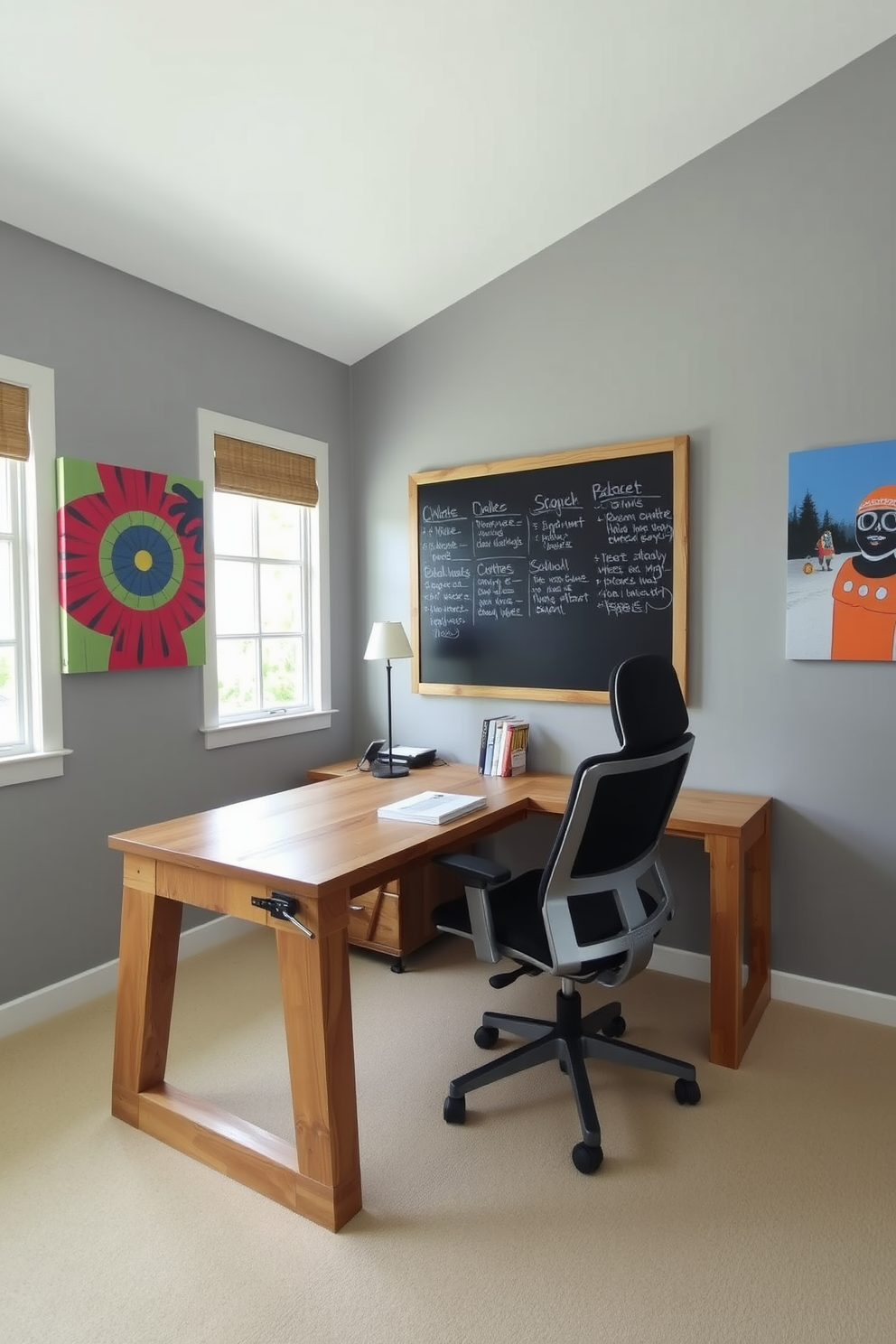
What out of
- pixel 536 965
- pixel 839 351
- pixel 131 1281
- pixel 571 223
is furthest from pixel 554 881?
pixel 571 223

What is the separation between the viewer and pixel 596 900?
91.4 inches

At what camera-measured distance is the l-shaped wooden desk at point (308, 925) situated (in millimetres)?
1871

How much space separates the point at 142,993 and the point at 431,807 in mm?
933

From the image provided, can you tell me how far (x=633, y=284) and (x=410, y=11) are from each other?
1260 millimetres

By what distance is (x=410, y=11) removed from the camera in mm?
2213

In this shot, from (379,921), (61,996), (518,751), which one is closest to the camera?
(61,996)

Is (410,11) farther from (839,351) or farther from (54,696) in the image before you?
(54,696)

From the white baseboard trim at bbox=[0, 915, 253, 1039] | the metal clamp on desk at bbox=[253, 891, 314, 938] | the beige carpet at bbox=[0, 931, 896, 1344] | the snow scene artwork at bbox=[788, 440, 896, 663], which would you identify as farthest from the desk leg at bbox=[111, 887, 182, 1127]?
the snow scene artwork at bbox=[788, 440, 896, 663]

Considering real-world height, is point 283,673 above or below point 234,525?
below

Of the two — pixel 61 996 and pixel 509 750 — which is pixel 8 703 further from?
pixel 509 750

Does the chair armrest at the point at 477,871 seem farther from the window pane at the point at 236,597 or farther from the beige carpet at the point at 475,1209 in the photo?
the window pane at the point at 236,597

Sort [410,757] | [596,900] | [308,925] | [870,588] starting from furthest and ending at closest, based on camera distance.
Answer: [410,757]
[870,588]
[596,900]
[308,925]

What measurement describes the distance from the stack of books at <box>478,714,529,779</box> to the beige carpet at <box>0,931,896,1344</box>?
101cm

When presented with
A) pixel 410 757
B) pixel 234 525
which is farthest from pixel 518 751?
pixel 234 525
